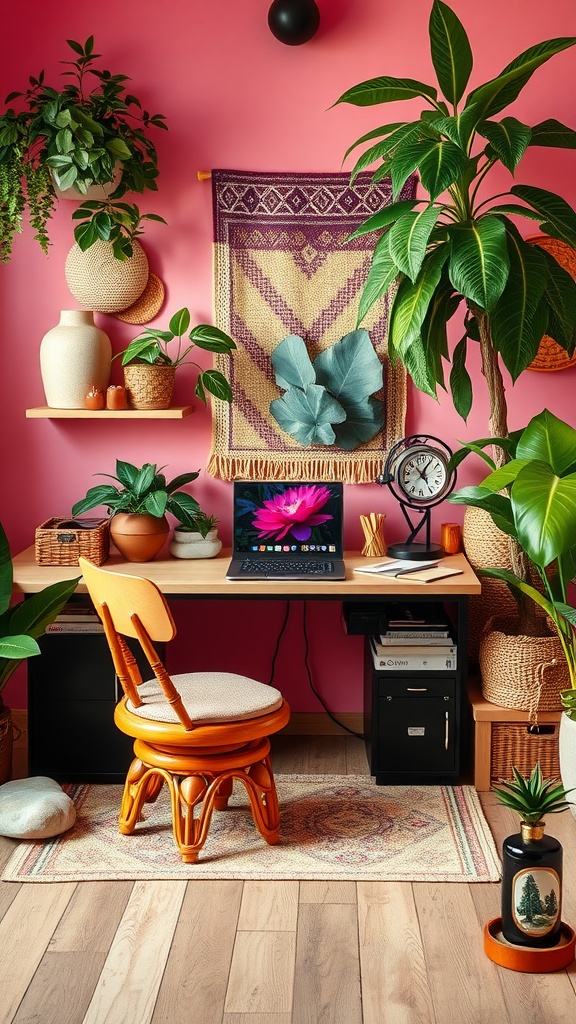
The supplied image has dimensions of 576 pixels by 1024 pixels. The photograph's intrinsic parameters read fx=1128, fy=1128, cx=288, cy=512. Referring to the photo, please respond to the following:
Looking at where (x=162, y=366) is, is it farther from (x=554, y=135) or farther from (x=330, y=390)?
(x=554, y=135)

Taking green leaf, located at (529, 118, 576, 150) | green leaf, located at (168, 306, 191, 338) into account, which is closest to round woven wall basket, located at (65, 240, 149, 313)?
green leaf, located at (168, 306, 191, 338)

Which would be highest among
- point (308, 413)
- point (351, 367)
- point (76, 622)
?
point (351, 367)

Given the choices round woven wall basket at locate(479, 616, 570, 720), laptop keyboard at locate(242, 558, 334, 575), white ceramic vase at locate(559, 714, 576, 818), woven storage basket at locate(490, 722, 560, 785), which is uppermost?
laptop keyboard at locate(242, 558, 334, 575)

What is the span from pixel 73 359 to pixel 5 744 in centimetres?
124

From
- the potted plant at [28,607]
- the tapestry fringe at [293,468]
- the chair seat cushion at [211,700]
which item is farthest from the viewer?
the tapestry fringe at [293,468]

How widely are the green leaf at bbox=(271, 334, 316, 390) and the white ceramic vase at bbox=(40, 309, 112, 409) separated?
58 cm

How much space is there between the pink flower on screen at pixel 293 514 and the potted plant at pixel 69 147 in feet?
3.56

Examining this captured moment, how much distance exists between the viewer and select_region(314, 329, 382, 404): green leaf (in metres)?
3.77

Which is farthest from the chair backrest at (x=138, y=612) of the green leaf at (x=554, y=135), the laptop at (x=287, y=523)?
the green leaf at (x=554, y=135)

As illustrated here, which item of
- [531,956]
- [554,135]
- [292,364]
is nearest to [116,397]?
[292,364]

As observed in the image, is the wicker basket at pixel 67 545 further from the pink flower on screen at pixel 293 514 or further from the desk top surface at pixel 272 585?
the pink flower on screen at pixel 293 514

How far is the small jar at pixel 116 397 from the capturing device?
3.66 meters

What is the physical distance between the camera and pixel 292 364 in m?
3.79

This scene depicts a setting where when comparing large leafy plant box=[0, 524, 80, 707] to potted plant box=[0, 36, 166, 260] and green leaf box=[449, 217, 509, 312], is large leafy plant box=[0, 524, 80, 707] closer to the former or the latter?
potted plant box=[0, 36, 166, 260]
